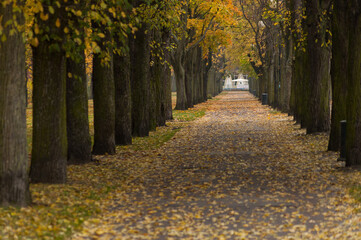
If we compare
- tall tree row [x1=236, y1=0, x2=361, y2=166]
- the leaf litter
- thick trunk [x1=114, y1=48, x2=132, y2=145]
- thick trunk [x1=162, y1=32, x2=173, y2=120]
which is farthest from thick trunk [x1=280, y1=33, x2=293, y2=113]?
the leaf litter

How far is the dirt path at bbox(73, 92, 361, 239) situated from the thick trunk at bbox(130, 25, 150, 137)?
3.54m

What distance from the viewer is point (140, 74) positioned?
20344mm

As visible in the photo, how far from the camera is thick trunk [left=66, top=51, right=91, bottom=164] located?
13289mm

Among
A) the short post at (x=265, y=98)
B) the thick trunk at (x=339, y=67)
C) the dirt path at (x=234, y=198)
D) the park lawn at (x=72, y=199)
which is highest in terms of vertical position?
the thick trunk at (x=339, y=67)

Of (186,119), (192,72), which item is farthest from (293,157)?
(192,72)

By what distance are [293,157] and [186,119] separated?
16.3 metres

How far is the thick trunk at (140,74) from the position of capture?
20.3 meters

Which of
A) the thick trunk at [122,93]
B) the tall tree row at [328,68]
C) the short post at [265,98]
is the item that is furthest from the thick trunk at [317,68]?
the short post at [265,98]

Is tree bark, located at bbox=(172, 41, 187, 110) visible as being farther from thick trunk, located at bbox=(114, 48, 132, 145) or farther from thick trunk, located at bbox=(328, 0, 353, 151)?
thick trunk, located at bbox=(328, 0, 353, 151)

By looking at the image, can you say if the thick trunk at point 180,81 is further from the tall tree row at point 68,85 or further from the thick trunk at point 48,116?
the thick trunk at point 48,116

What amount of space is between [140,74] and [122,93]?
2838 millimetres

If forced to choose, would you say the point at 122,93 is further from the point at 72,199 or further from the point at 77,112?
the point at 72,199

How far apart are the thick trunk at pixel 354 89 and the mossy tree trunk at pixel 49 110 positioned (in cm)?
617

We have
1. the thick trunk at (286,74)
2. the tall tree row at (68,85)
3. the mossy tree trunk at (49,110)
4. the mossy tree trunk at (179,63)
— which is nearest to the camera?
the tall tree row at (68,85)
